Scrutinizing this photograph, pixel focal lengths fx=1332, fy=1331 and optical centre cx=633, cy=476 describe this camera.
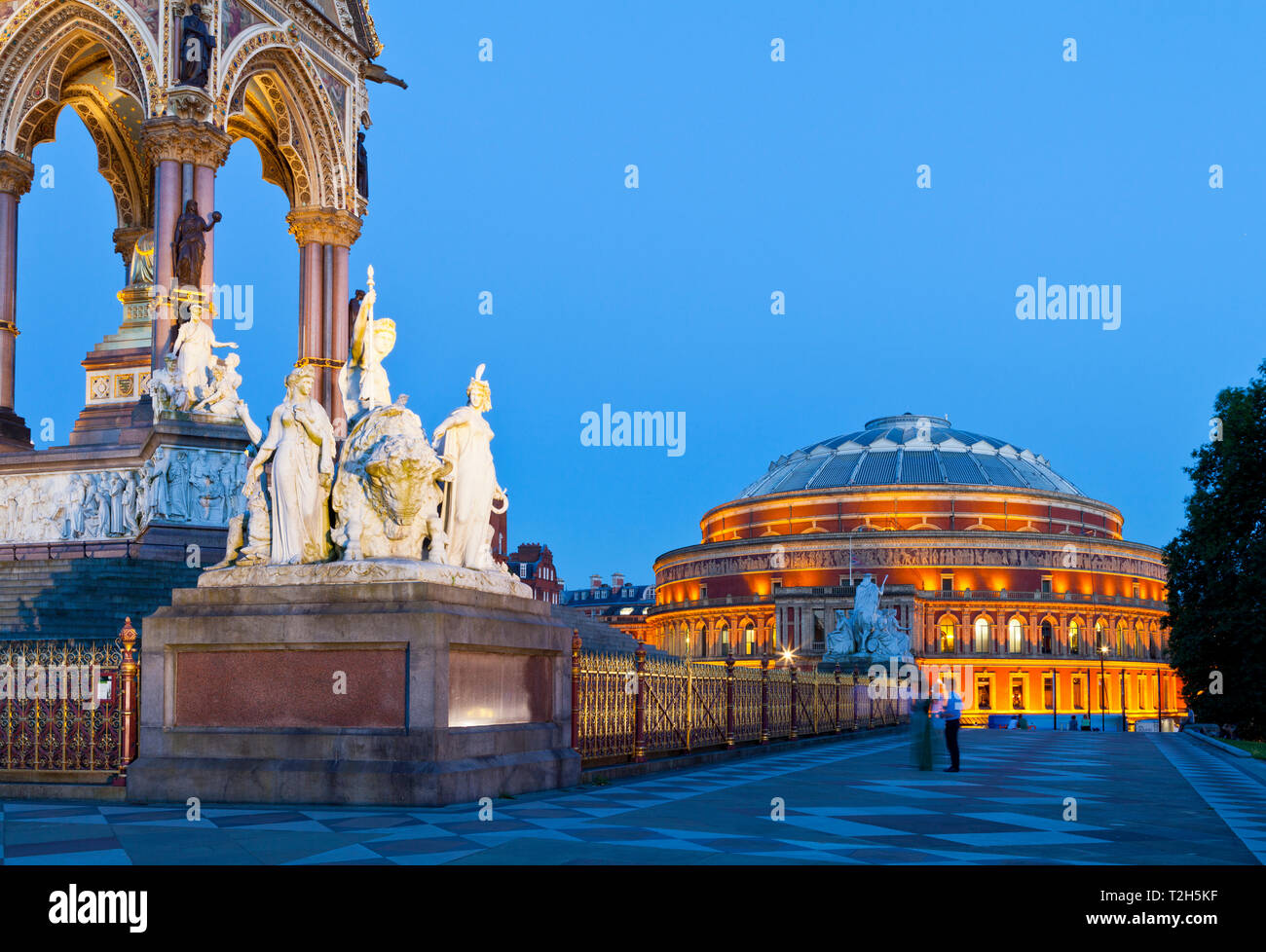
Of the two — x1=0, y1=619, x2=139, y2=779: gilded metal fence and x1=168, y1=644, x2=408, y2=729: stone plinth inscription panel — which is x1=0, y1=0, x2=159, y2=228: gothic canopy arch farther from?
x1=168, y1=644, x2=408, y2=729: stone plinth inscription panel

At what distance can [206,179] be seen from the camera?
1230 inches

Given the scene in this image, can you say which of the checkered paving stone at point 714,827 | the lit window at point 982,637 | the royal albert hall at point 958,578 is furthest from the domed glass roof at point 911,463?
the checkered paving stone at point 714,827

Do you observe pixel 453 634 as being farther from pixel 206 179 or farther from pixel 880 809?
pixel 206 179

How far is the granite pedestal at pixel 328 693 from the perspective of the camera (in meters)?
12.7

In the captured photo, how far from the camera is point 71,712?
14.2 metres

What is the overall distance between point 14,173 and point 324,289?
8.27 m

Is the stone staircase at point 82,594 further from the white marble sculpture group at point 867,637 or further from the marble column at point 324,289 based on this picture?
the white marble sculpture group at point 867,637

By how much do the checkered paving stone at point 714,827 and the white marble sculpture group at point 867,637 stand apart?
3173 cm

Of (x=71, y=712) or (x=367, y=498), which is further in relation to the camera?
(x=71, y=712)

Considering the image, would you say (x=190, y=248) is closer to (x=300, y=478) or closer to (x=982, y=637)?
(x=300, y=478)

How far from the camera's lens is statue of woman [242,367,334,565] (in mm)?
13922

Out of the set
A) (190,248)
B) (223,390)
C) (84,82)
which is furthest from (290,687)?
(84,82)

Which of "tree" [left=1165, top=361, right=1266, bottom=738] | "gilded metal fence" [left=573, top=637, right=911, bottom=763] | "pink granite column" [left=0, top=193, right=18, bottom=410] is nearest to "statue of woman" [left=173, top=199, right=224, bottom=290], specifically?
"pink granite column" [left=0, top=193, right=18, bottom=410]
